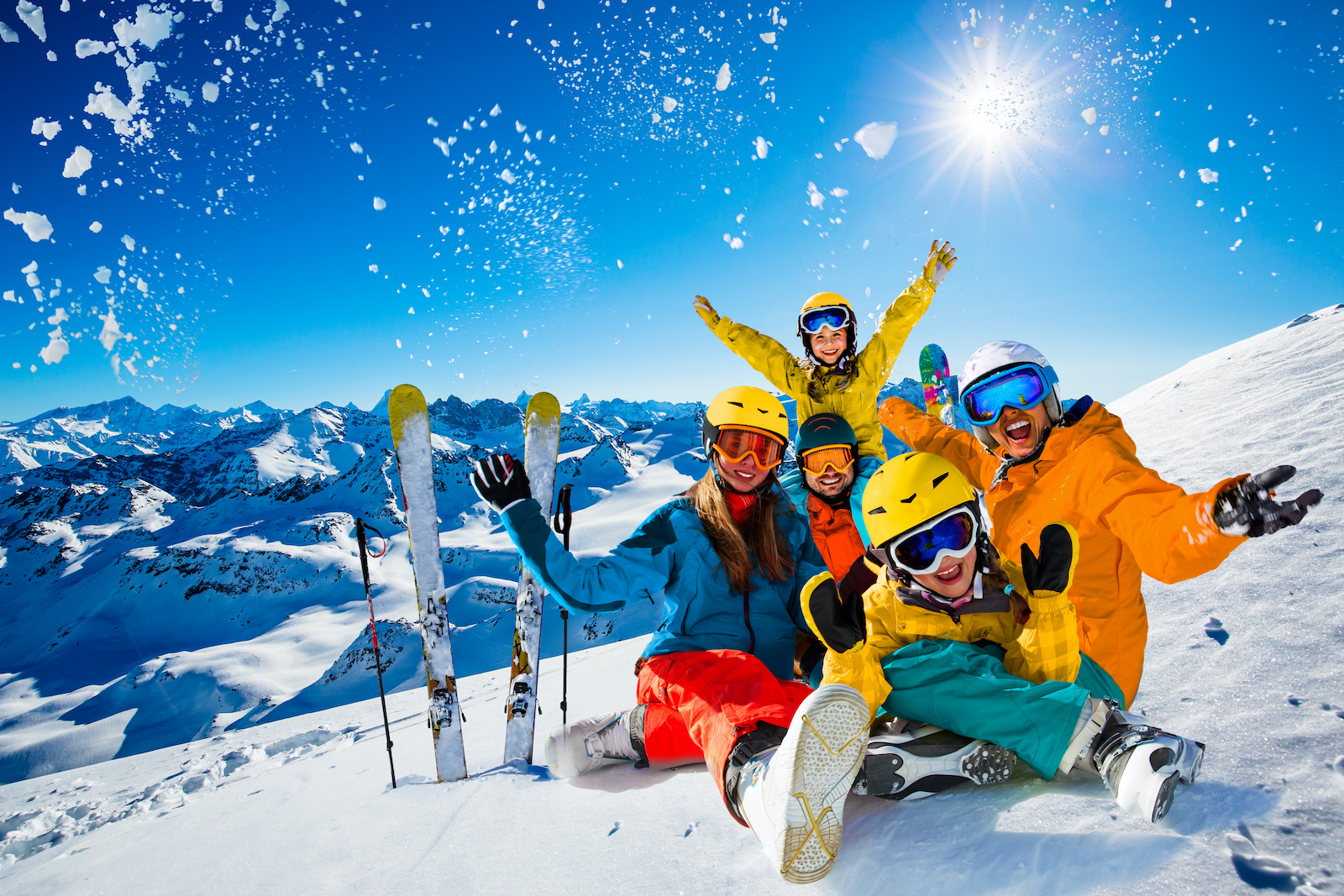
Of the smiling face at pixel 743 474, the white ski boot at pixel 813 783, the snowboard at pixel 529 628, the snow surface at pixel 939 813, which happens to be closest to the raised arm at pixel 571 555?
the smiling face at pixel 743 474

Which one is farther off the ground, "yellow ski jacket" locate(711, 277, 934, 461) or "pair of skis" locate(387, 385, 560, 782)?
"yellow ski jacket" locate(711, 277, 934, 461)

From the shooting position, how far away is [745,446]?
2.86 meters

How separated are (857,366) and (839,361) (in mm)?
144

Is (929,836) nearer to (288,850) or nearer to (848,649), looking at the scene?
(848,649)

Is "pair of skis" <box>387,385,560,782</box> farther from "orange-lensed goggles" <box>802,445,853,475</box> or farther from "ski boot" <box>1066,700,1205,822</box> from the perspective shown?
"ski boot" <box>1066,700,1205,822</box>

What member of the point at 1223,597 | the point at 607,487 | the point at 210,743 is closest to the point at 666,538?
the point at 1223,597

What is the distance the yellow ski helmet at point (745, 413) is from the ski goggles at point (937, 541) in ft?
3.34

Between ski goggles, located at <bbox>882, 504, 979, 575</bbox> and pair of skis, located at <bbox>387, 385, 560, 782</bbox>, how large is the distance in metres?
2.55

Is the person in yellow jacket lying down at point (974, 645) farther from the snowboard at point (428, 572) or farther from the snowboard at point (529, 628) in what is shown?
the snowboard at point (428, 572)

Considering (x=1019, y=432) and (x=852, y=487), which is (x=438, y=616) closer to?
(x=852, y=487)

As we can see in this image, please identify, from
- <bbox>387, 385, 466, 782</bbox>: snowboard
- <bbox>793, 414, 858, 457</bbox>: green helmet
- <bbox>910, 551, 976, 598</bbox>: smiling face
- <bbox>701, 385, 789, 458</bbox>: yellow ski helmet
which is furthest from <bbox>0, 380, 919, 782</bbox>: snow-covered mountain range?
<bbox>387, 385, 466, 782</bbox>: snowboard

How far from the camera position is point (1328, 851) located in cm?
119

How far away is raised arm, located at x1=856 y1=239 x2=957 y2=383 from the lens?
163 inches

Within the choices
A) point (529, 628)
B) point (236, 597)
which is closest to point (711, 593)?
point (529, 628)
